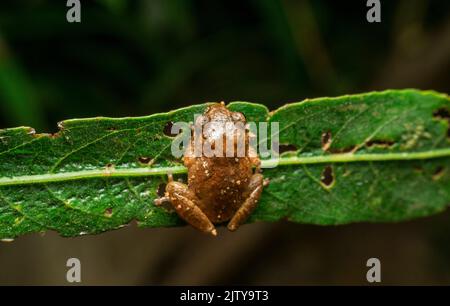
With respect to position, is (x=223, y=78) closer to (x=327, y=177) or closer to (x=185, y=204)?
(x=327, y=177)

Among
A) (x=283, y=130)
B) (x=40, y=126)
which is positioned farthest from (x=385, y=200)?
(x=40, y=126)

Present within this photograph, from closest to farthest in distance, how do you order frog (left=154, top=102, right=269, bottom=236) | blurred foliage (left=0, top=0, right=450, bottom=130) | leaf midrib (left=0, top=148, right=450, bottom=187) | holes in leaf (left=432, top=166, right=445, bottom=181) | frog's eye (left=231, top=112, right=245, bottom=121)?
leaf midrib (left=0, top=148, right=450, bottom=187) < frog (left=154, top=102, right=269, bottom=236) < frog's eye (left=231, top=112, right=245, bottom=121) < holes in leaf (left=432, top=166, right=445, bottom=181) < blurred foliage (left=0, top=0, right=450, bottom=130)

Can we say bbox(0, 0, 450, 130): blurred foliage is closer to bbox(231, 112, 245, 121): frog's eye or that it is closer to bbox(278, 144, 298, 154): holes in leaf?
bbox(231, 112, 245, 121): frog's eye

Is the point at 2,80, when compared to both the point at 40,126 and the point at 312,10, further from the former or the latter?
the point at 312,10

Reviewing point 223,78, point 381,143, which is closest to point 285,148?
point 381,143

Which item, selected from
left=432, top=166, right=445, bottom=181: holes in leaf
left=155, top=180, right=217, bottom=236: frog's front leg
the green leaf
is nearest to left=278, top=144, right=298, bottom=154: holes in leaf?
the green leaf
